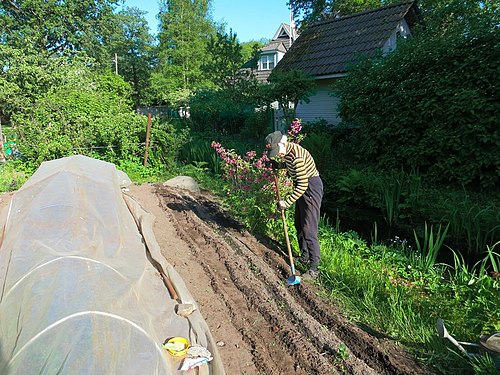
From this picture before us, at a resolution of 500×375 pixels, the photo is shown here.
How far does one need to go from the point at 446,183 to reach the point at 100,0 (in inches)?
1062

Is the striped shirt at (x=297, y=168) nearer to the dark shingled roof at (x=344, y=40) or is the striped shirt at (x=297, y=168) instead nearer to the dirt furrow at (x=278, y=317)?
the dirt furrow at (x=278, y=317)

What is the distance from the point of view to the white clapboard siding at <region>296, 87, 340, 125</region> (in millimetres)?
13922

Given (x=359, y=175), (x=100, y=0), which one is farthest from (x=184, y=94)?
(x=359, y=175)

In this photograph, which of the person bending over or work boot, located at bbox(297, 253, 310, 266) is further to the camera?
work boot, located at bbox(297, 253, 310, 266)

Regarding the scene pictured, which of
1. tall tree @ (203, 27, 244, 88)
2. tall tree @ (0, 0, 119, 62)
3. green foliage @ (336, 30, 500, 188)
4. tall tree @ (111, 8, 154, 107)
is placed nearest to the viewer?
green foliage @ (336, 30, 500, 188)

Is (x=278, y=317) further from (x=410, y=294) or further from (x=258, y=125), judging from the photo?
→ (x=258, y=125)

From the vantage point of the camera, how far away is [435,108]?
22.8 ft

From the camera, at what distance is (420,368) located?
2506 millimetres

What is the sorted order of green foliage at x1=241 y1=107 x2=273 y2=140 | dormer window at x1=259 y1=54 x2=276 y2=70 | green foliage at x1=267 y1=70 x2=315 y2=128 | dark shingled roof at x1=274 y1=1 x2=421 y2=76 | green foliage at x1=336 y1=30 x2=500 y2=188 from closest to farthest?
1. green foliage at x1=336 y1=30 x2=500 y2=188
2. green foliage at x1=267 y1=70 x2=315 y2=128
3. dark shingled roof at x1=274 y1=1 x2=421 y2=76
4. green foliage at x1=241 y1=107 x2=273 y2=140
5. dormer window at x1=259 y1=54 x2=276 y2=70

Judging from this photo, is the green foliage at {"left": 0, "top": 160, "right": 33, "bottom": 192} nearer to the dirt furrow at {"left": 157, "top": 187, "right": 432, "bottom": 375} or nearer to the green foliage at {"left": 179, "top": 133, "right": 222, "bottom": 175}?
the green foliage at {"left": 179, "top": 133, "right": 222, "bottom": 175}

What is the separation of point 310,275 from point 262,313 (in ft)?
3.34

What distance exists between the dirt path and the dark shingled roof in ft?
36.2

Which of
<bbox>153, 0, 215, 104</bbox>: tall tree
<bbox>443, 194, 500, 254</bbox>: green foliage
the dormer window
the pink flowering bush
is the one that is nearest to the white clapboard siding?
<bbox>443, 194, 500, 254</bbox>: green foliage

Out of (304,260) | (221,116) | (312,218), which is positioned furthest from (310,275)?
(221,116)
